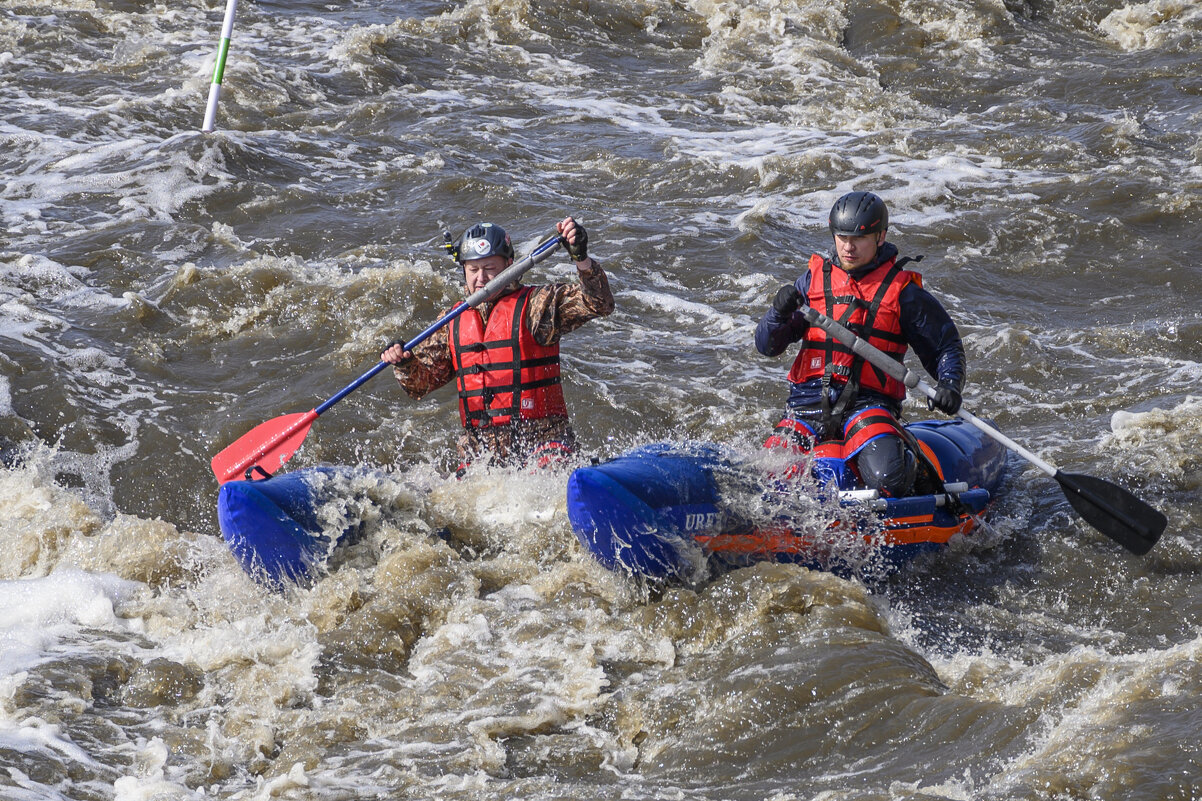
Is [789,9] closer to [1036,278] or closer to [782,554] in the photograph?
[1036,278]

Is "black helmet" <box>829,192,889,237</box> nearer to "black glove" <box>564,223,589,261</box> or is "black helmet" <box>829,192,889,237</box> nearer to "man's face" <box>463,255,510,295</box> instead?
"black glove" <box>564,223,589,261</box>

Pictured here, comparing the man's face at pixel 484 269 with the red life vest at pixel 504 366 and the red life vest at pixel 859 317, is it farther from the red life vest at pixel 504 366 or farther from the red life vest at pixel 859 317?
the red life vest at pixel 859 317

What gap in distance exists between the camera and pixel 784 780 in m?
3.73

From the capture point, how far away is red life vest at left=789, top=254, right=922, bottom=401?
551 cm

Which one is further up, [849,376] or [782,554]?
[849,376]

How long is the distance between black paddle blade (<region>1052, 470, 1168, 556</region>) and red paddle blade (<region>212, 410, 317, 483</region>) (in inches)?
144

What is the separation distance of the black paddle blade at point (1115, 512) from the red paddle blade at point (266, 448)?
3.66 m

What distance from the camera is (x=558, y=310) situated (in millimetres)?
5664

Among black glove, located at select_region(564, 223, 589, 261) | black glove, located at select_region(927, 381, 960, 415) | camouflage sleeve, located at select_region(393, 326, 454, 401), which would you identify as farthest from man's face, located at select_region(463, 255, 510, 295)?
black glove, located at select_region(927, 381, 960, 415)

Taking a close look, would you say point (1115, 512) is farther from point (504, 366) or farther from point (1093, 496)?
point (504, 366)

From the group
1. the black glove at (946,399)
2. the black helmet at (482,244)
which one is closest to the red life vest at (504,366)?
the black helmet at (482,244)

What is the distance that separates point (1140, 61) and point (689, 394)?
8.71 meters

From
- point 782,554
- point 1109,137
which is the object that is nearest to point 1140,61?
point 1109,137

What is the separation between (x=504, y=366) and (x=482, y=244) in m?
0.60
